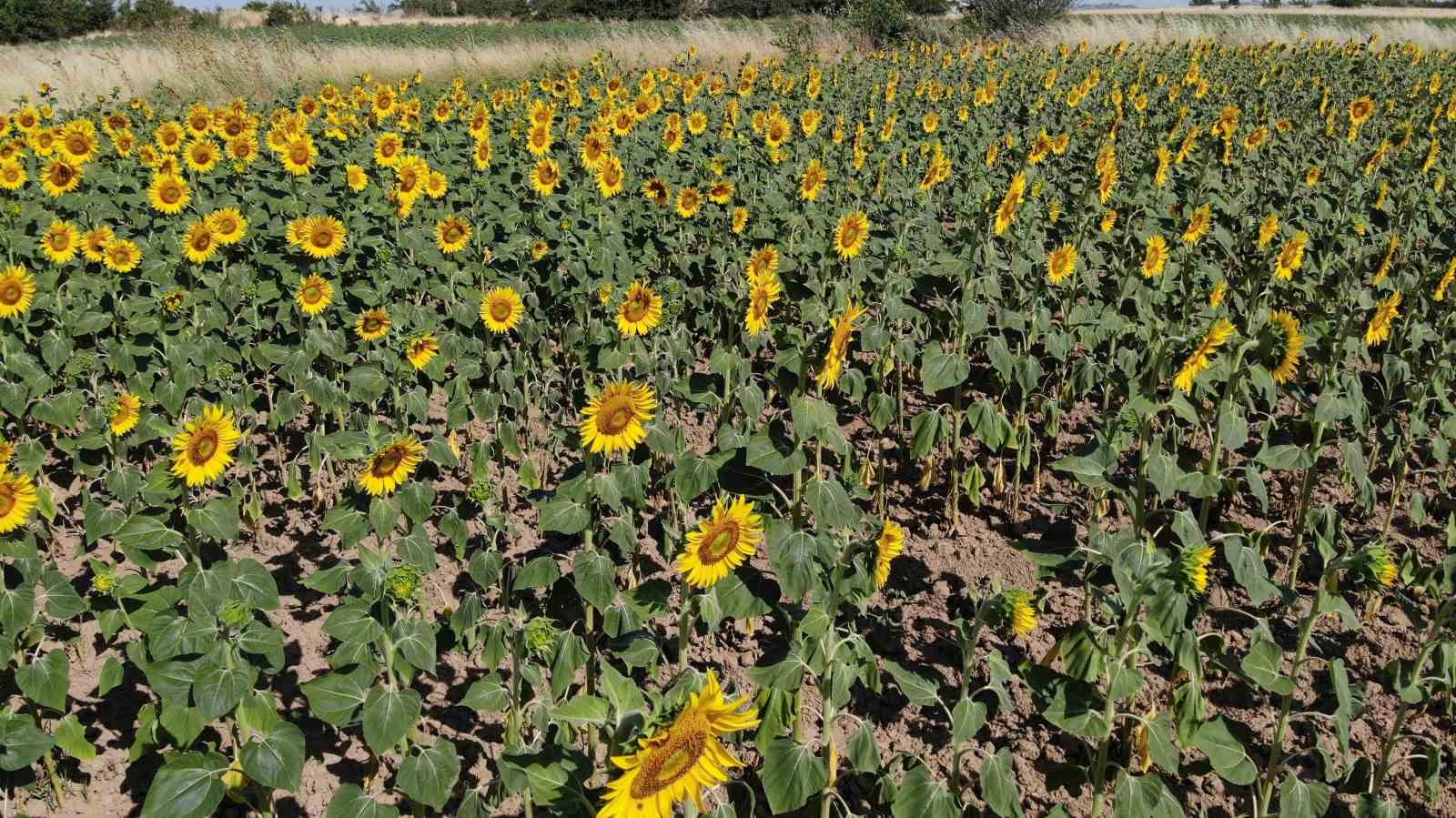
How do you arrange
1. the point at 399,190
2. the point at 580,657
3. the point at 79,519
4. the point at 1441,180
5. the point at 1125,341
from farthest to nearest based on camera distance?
the point at 1441,180 → the point at 399,190 → the point at 1125,341 → the point at 79,519 → the point at 580,657

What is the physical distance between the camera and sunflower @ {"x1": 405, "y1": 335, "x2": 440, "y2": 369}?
4402 millimetres

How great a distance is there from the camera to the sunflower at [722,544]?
2.37 meters

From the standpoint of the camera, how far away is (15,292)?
5.00 meters

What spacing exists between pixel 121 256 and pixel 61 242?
52cm

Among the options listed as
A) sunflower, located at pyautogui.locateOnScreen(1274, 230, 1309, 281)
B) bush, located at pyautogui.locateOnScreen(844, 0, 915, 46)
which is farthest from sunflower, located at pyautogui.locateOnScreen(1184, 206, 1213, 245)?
bush, located at pyautogui.locateOnScreen(844, 0, 915, 46)

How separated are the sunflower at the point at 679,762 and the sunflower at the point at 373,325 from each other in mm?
3520

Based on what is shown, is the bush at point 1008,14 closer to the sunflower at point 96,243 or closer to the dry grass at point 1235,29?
the dry grass at point 1235,29

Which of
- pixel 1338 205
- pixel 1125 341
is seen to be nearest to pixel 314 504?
pixel 1125 341

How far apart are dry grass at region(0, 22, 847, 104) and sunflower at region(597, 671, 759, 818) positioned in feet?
41.2

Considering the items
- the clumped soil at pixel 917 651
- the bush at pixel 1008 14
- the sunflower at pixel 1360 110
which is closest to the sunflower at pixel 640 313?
the clumped soil at pixel 917 651

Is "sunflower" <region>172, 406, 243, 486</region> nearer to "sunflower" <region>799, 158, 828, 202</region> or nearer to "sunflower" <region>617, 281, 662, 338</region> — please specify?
"sunflower" <region>617, 281, 662, 338</region>

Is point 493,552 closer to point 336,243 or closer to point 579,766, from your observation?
point 579,766

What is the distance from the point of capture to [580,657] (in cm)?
258

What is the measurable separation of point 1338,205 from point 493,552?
6981 millimetres
